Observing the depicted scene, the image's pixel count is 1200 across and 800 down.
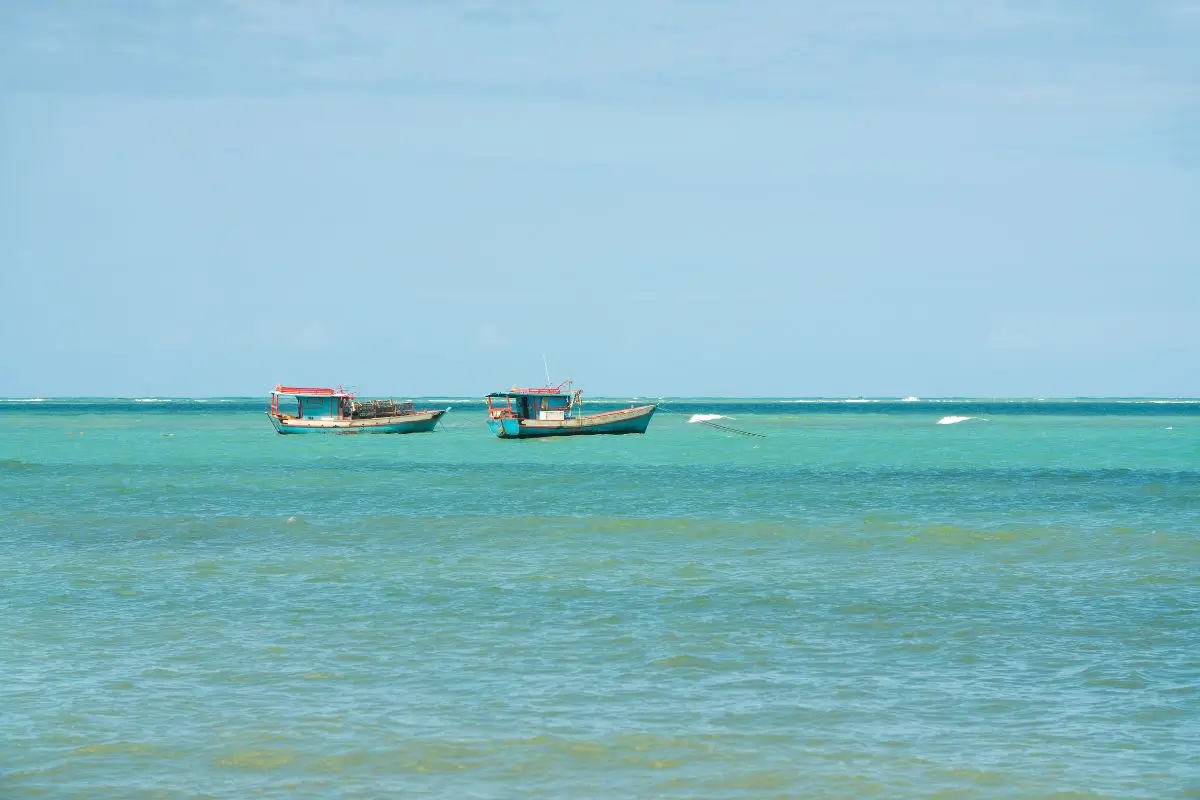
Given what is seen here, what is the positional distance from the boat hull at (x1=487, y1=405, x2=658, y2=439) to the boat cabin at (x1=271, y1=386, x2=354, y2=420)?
10.4 m

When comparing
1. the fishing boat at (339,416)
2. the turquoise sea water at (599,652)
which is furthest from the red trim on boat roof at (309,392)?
the turquoise sea water at (599,652)

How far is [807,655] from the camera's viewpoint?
50.8 ft

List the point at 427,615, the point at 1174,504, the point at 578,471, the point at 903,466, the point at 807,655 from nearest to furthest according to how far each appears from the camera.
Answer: the point at 807,655
the point at 427,615
the point at 1174,504
the point at 578,471
the point at 903,466

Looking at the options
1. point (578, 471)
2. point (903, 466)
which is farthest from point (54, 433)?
point (903, 466)

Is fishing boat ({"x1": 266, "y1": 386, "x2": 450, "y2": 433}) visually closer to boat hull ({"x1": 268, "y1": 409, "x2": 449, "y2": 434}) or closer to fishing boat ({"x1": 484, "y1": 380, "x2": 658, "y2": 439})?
boat hull ({"x1": 268, "y1": 409, "x2": 449, "y2": 434})

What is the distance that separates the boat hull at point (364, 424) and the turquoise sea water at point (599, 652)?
54105 mm

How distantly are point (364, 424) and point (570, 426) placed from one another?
16.8 metres

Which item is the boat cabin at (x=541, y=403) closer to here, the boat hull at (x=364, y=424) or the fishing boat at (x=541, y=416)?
the fishing boat at (x=541, y=416)

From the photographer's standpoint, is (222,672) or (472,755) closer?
(472,755)

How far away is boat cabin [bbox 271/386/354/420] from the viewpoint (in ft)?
299

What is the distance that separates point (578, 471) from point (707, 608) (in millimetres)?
36644

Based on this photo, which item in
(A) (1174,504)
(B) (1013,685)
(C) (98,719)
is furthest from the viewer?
(A) (1174,504)

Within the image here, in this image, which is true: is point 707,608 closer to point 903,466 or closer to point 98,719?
point 98,719

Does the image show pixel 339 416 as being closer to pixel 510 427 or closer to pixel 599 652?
pixel 510 427
